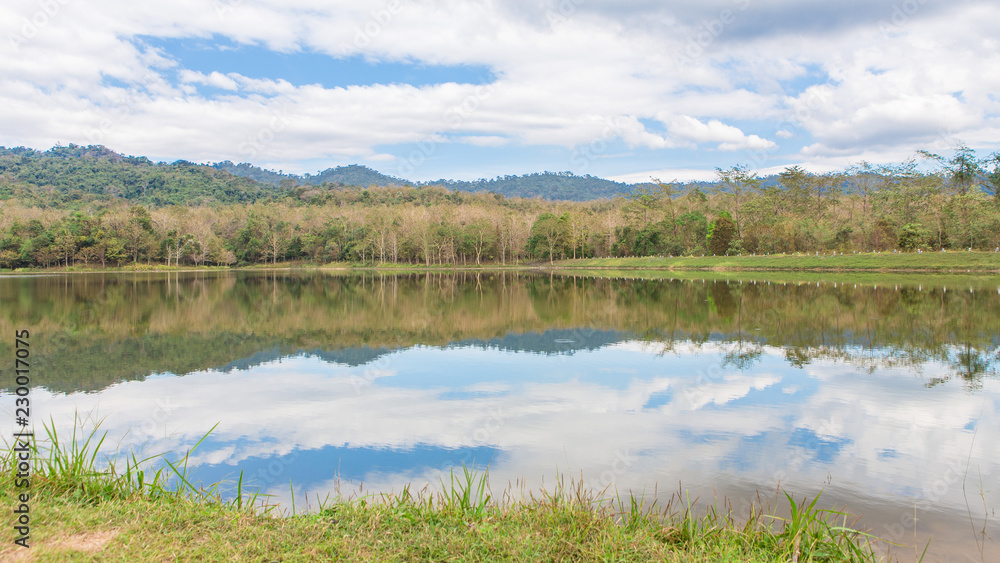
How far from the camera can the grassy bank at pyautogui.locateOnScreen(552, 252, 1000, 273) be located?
4228 centimetres

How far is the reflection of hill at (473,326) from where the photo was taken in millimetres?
13883

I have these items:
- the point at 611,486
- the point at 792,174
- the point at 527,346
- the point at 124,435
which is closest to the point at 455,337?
the point at 527,346

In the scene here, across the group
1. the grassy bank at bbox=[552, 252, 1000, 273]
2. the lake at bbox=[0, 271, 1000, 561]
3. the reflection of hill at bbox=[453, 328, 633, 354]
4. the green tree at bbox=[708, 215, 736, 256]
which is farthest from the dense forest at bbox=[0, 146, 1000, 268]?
the reflection of hill at bbox=[453, 328, 633, 354]

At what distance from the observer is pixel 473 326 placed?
20.2 m

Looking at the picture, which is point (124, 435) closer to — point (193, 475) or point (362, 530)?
point (193, 475)

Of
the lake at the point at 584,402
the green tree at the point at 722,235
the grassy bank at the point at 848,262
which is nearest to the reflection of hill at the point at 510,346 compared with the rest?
the lake at the point at 584,402

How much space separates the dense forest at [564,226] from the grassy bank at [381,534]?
54.0 m

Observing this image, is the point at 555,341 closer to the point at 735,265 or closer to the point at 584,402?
the point at 584,402

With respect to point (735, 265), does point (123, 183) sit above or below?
above

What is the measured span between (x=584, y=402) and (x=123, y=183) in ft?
492

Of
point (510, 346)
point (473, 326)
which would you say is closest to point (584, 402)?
point (510, 346)

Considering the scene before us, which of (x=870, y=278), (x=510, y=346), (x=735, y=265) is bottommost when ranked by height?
(x=510, y=346)

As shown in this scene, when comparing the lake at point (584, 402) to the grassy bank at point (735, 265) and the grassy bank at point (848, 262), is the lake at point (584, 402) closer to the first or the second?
the grassy bank at point (848, 262)

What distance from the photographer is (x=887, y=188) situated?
6475 centimetres
